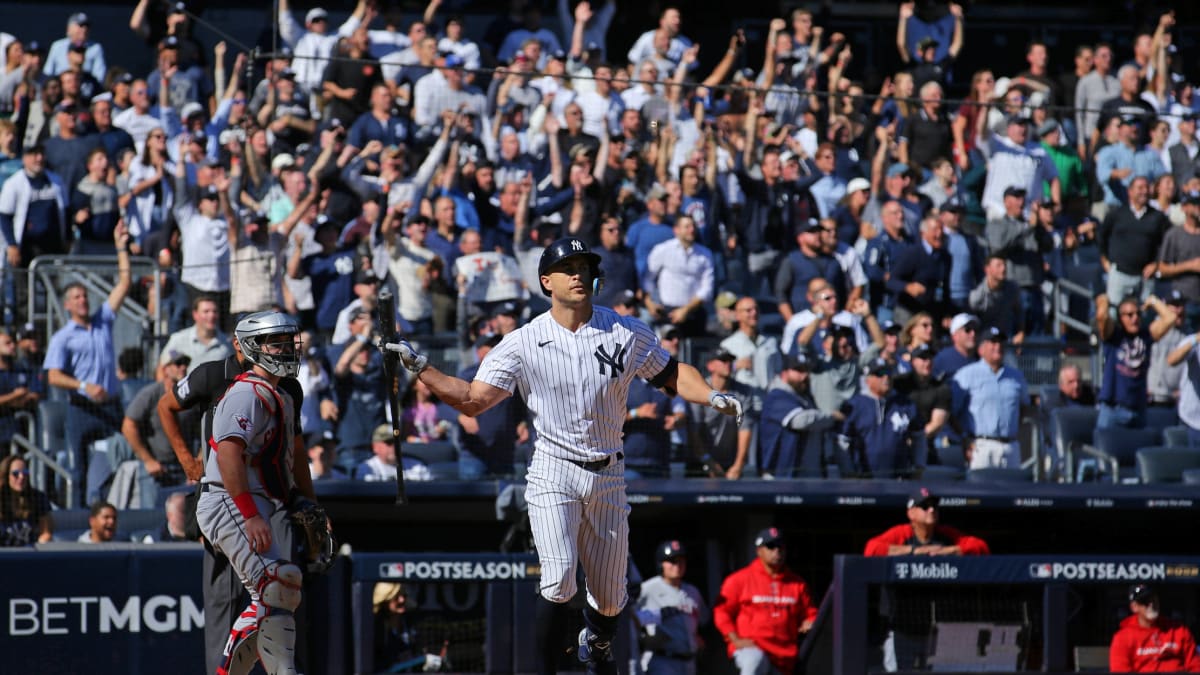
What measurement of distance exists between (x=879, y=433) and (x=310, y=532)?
5.43 metres

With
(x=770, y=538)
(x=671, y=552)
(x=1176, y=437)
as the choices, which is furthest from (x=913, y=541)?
(x=1176, y=437)

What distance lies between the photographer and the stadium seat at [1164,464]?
11812 millimetres

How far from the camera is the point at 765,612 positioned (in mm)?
10070

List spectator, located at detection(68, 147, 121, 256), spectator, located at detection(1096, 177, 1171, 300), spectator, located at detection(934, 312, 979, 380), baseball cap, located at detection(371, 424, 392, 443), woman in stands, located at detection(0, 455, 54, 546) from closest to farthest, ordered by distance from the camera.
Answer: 1. woman in stands, located at detection(0, 455, 54, 546)
2. baseball cap, located at detection(371, 424, 392, 443)
3. spectator, located at detection(934, 312, 979, 380)
4. spectator, located at detection(68, 147, 121, 256)
5. spectator, located at detection(1096, 177, 1171, 300)

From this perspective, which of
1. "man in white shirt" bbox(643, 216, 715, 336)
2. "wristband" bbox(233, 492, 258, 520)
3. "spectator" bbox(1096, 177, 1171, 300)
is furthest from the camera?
"spectator" bbox(1096, 177, 1171, 300)

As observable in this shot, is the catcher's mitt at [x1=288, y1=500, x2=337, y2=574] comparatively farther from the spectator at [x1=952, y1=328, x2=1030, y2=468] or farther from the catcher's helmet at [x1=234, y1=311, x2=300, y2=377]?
the spectator at [x1=952, y1=328, x2=1030, y2=468]

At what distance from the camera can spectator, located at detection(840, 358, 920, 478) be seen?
1133cm

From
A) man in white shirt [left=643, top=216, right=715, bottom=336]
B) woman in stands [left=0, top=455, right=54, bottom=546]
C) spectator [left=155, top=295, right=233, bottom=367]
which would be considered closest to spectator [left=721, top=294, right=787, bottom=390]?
man in white shirt [left=643, top=216, right=715, bottom=336]

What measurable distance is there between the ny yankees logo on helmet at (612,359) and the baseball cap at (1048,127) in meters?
7.96

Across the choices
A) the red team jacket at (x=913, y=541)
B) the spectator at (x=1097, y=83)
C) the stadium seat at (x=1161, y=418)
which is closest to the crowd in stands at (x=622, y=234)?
the stadium seat at (x=1161, y=418)

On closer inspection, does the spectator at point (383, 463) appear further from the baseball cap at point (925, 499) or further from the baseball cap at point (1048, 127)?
the baseball cap at point (1048, 127)

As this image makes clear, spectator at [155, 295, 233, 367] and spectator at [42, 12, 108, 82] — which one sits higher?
spectator at [42, 12, 108, 82]

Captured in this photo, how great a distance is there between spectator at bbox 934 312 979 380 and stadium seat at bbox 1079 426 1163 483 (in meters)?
1.01

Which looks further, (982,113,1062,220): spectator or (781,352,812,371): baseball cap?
(982,113,1062,220): spectator
